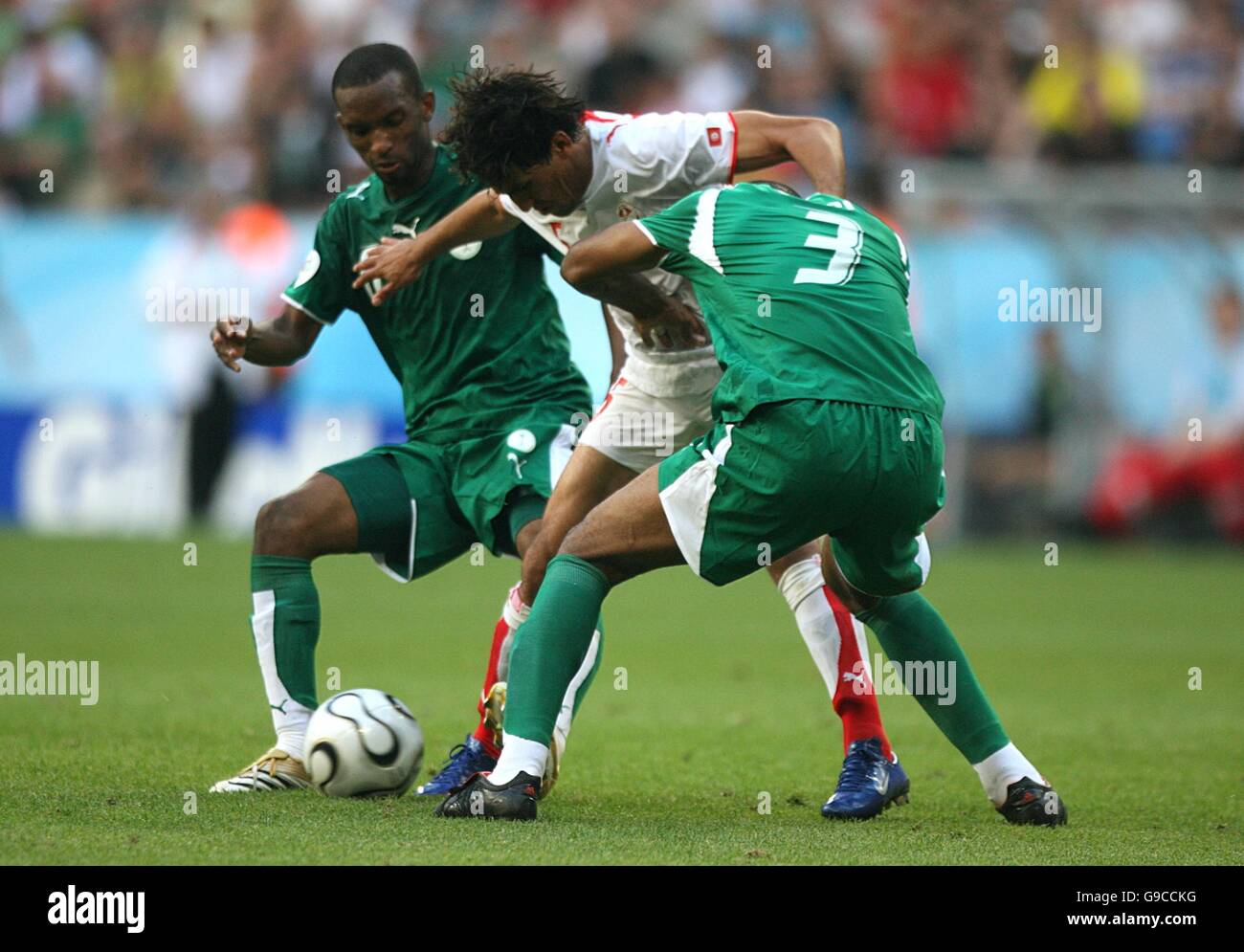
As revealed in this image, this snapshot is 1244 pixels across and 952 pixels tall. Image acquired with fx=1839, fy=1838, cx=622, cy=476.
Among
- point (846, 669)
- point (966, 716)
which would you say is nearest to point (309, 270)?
point (846, 669)

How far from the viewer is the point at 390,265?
607 cm

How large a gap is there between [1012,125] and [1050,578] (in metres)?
5.37

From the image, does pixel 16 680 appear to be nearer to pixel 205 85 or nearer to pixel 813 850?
pixel 813 850

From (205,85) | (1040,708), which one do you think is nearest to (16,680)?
(1040,708)

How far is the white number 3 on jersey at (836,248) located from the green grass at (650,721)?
1.57 m

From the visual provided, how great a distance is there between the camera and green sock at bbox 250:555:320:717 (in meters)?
6.18

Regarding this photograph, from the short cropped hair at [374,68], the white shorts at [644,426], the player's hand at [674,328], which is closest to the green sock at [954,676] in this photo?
the white shorts at [644,426]

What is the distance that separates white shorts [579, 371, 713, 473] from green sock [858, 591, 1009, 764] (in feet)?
3.25

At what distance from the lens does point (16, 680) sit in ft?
27.7

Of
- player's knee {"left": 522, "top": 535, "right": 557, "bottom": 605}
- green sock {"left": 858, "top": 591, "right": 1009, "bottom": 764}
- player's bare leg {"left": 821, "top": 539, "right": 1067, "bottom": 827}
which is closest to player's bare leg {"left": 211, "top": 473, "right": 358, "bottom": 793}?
player's knee {"left": 522, "top": 535, "right": 557, "bottom": 605}

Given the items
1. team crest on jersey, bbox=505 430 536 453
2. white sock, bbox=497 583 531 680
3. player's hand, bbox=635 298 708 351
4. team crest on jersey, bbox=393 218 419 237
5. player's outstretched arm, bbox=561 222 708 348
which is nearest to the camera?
player's outstretched arm, bbox=561 222 708 348

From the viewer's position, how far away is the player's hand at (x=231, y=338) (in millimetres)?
6320

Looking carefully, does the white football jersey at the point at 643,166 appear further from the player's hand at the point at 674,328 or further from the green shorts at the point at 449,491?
the green shorts at the point at 449,491

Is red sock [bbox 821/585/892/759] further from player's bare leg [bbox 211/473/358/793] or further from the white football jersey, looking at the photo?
player's bare leg [bbox 211/473/358/793]
